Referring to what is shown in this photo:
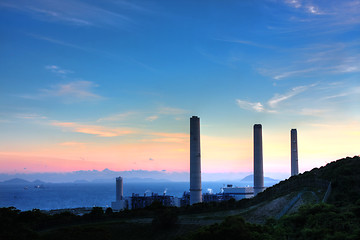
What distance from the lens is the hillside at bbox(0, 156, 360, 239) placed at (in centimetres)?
3475

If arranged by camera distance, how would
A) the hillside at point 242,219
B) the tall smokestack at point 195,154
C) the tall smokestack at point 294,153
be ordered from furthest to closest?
the tall smokestack at point 294,153
the tall smokestack at point 195,154
the hillside at point 242,219

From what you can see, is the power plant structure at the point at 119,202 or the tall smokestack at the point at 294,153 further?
the tall smokestack at the point at 294,153

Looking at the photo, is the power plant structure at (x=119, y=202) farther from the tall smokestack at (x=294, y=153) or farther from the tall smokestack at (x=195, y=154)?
the tall smokestack at (x=294, y=153)

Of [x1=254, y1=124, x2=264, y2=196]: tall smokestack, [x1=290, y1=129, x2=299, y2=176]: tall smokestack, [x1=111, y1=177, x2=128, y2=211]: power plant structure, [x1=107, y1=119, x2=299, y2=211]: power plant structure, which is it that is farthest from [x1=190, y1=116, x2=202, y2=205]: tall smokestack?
[x1=290, y1=129, x2=299, y2=176]: tall smokestack

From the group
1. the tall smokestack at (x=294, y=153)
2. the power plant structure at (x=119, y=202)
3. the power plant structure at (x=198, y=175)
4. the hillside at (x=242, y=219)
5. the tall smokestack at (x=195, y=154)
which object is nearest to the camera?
the hillside at (x=242, y=219)

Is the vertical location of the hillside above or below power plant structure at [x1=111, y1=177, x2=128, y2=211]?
above

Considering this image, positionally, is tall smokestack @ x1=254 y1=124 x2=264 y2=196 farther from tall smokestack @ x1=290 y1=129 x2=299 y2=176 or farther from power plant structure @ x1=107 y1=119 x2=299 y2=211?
tall smokestack @ x1=290 y1=129 x2=299 y2=176

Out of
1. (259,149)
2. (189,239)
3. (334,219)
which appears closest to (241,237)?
(189,239)

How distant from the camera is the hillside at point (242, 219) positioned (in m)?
34.8

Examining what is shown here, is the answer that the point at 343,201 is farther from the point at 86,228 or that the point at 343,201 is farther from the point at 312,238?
the point at 86,228

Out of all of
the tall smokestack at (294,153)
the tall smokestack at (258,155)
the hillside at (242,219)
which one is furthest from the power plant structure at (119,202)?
the tall smokestack at (294,153)

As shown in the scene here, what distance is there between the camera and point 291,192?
5569 centimetres

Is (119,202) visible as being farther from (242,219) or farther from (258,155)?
(242,219)

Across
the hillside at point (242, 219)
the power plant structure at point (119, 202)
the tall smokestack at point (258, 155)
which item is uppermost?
the tall smokestack at point (258, 155)
